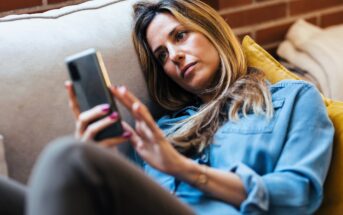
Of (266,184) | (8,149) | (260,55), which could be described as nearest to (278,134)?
(266,184)

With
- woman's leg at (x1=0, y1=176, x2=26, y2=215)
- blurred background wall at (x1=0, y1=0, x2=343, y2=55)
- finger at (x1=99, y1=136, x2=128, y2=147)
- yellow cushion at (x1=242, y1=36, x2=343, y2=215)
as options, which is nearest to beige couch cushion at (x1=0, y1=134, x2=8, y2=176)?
woman's leg at (x1=0, y1=176, x2=26, y2=215)

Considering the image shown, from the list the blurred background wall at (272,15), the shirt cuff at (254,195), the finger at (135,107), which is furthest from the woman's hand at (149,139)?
the blurred background wall at (272,15)

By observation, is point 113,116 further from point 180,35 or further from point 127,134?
point 180,35

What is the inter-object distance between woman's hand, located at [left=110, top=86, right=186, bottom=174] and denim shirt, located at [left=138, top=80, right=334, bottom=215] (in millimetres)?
125

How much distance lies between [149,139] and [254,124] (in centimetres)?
27

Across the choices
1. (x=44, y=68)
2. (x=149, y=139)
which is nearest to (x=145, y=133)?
(x=149, y=139)

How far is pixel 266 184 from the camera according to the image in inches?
40.4

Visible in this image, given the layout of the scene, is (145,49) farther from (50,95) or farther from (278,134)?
(278,134)

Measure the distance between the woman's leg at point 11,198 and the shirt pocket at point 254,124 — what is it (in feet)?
1.46

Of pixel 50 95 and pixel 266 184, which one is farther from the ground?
pixel 50 95

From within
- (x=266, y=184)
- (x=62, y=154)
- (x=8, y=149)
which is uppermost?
(x=62, y=154)

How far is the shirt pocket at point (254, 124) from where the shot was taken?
1147mm

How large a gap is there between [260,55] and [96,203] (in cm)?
71

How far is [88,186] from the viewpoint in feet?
2.63
